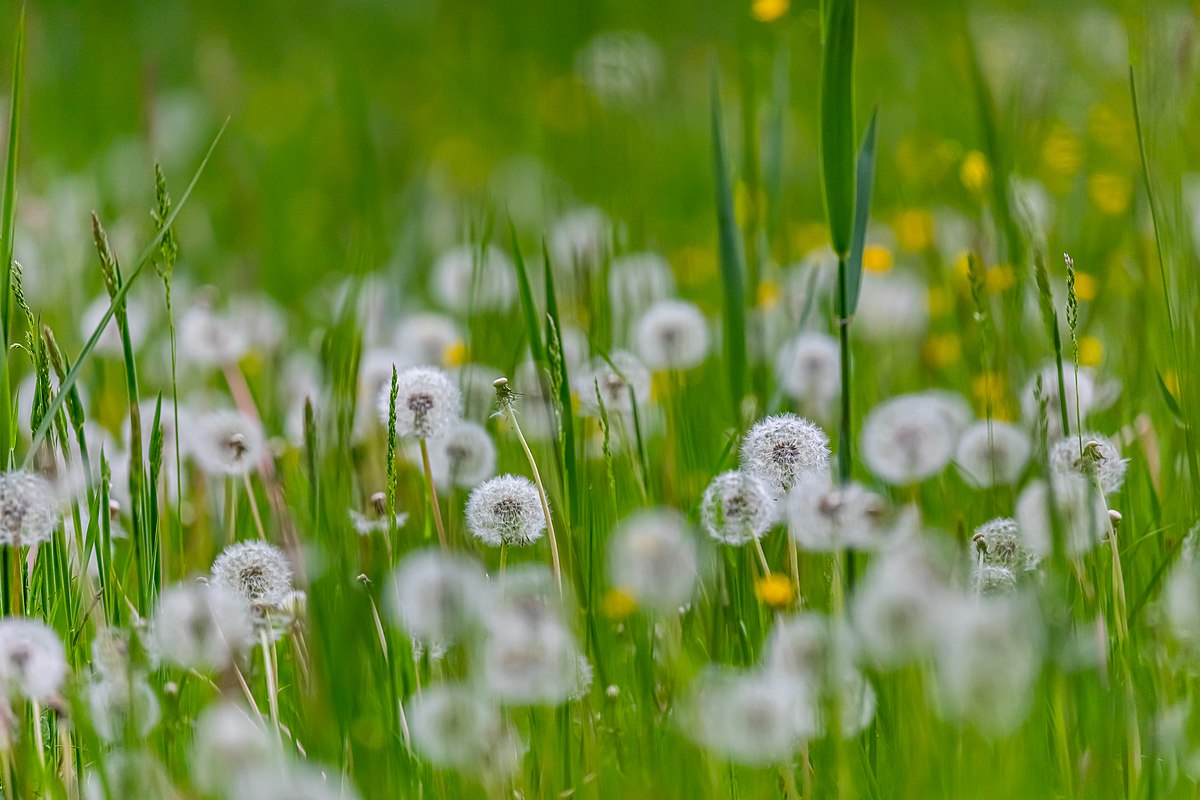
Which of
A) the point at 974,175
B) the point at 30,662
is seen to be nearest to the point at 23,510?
the point at 30,662

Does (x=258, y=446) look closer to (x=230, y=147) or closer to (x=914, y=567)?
(x=914, y=567)

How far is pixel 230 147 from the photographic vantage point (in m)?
4.92

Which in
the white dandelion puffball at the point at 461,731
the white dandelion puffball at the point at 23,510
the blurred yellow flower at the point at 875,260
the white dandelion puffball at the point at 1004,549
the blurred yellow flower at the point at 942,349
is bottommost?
the white dandelion puffball at the point at 461,731

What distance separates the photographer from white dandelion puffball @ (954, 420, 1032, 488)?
5.74 feet

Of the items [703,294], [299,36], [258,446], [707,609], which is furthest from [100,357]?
[299,36]

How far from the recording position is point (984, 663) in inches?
39.2

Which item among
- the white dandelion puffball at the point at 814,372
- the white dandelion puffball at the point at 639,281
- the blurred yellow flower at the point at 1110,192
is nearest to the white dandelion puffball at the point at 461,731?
the white dandelion puffball at the point at 814,372

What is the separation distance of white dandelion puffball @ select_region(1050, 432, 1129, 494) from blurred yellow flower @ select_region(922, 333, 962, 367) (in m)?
1.07

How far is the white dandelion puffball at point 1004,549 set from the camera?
1.39m

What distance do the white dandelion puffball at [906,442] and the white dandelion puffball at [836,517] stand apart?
12 centimetres

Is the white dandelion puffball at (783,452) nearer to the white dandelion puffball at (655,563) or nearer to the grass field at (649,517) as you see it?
A: the grass field at (649,517)

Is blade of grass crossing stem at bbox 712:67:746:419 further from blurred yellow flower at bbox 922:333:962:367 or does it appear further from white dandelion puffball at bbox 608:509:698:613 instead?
blurred yellow flower at bbox 922:333:962:367

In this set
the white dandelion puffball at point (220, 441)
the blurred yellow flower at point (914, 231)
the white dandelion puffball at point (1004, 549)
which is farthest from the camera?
the blurred yellow flower at point (914, 231)

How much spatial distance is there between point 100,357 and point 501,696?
6.06ft
